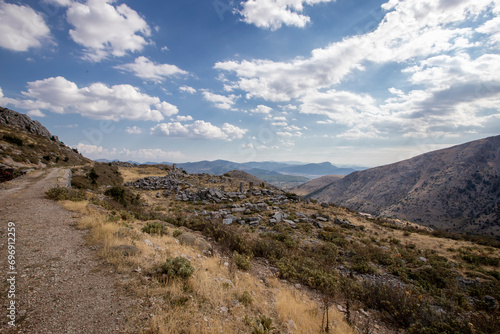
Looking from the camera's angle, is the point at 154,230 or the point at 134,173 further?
the point at 134,173

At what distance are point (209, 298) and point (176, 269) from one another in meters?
1.57

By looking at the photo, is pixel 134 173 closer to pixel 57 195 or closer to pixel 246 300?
pixel 57 195

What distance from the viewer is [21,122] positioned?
48906mm

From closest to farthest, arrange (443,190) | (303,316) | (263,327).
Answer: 1. (263,327)
2. (303,316)
3. (443,190)

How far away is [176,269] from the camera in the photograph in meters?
6.19

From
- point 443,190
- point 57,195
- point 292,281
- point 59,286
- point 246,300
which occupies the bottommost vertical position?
point 443,190

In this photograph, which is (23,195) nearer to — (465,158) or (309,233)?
(309,233)

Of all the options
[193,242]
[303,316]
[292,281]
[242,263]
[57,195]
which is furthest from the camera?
[57,195]

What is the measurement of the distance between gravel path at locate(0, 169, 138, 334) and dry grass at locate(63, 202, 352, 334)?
18.6 inches

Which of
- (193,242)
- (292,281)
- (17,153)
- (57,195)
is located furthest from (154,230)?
(17,153)

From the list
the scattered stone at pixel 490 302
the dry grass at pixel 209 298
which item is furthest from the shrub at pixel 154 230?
the scattered stone at pixel 490 302

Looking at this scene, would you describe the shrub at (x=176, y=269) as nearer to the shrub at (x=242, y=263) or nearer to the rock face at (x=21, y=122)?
the shrub at (x=242, y=263)

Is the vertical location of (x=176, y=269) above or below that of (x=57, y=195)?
below

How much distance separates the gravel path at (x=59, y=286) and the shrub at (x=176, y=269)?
3.67 feet
